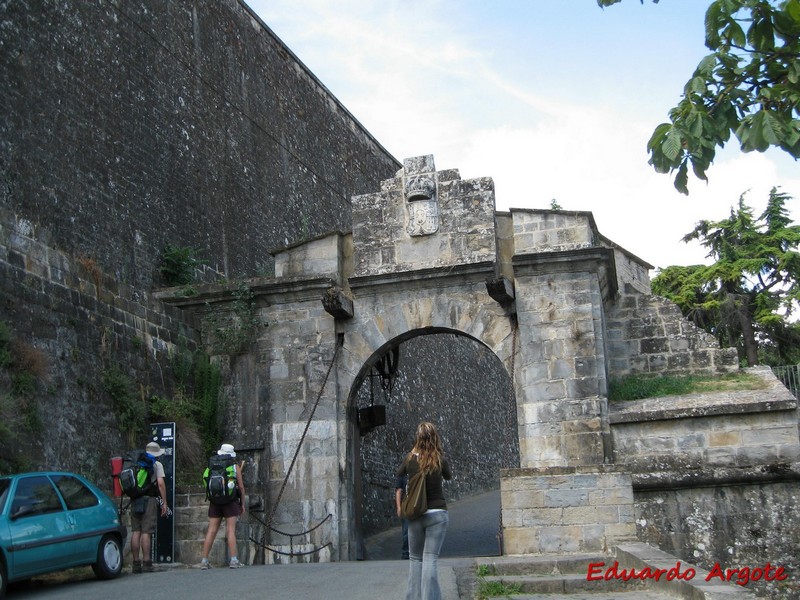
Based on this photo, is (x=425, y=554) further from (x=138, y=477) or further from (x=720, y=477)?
(x=720, y=477)

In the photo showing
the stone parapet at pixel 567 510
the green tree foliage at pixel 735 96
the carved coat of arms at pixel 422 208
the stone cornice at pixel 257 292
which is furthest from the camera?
the stone cornice at pixel 257 292

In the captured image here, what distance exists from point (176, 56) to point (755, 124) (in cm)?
1343

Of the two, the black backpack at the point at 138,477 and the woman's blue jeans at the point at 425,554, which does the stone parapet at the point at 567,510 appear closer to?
the woman's blue jeans at the point at 425,554

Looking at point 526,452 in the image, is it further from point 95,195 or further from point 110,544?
point 95,195

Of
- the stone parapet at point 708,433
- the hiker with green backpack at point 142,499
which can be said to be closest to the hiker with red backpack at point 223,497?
the hiker with green backpack at point 142,499

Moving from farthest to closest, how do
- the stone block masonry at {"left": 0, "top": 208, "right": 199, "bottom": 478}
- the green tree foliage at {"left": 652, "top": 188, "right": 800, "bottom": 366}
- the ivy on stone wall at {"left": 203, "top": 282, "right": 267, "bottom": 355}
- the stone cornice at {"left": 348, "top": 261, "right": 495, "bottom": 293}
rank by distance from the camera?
the green tree foliage at {"left": 652, "top": 188, "right": 800, "bottom": 366}, the ivy on stone wall at {"left": 203, "top": 282, "right": 267, "bottom": 355}, the stone cornice at {"left": 348, "top": 261, "right": 495, "bottom": 293}, the stone block masonry at {"left": 0, "top": 208, "right": 199, "bottom": 478}

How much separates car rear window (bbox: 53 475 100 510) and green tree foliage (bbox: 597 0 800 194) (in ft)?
20.9

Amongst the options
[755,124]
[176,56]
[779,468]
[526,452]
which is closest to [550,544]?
[526,452]

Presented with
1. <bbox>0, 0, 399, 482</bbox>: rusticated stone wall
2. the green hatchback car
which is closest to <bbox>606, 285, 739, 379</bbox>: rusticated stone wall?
<bbox>0, 0, 399, 482</bbox>: rusticated stone wall

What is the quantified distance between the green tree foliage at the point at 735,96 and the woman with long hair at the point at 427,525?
311cm

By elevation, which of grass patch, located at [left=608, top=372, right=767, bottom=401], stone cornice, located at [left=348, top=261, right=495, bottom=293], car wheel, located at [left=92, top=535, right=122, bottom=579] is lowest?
car wheel, located at [left=92, top=535, right=122, bottom=579]

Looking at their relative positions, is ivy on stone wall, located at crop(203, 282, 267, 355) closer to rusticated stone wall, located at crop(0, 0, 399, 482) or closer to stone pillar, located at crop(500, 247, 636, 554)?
rusticated stone wall, located at crop(0, 0, 399, 482)

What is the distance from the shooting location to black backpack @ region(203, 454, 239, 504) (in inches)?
428

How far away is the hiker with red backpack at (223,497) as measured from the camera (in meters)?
10.9
